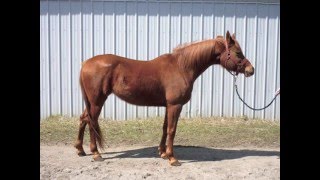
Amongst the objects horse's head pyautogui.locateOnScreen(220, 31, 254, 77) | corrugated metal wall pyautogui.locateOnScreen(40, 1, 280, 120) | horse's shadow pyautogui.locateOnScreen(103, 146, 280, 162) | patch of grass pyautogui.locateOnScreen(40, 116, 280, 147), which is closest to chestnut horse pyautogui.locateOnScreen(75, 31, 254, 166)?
horse's head pyautogui.locateOnScreen(220, 31, 254, 77)

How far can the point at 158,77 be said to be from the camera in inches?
205

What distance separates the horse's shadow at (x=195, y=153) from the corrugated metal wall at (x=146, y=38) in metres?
2.42

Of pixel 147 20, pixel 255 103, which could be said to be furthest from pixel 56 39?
pixel 255 103

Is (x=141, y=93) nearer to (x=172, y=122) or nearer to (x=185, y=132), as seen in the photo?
(x=172, y=122)

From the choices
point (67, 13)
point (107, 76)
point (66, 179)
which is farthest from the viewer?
point (67, 13)

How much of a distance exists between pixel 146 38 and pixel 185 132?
2459mm

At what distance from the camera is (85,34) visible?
8.35 metres

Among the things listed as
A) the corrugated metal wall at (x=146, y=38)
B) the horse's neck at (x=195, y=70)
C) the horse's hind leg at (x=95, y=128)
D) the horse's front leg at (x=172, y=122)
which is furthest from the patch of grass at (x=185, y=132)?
the horse's neck at (x=195, y=70)

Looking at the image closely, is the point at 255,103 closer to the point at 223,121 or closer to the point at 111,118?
the point at 223,121

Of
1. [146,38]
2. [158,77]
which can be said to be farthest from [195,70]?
[146,38]

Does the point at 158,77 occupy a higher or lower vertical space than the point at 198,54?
lower

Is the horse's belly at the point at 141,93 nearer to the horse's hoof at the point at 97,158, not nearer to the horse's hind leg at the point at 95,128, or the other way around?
the horse's hind leg at the point at 95,128

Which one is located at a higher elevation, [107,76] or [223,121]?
[107,76]
